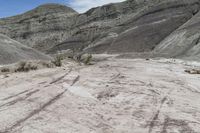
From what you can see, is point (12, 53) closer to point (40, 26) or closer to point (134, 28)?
point (134, 28)

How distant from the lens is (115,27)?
83.2m

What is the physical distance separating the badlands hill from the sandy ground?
27.6 metres

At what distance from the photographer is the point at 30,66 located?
71.9ft

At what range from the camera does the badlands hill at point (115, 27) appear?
59.0 metres

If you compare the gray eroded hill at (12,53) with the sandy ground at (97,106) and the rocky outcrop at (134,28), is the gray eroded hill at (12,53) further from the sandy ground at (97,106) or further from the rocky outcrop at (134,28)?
the rocky outcrop at (134,28)

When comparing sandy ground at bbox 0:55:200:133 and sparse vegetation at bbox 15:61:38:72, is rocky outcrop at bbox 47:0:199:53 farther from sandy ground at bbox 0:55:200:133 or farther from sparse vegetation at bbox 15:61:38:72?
sandy ground at bbox 0:55:200:133

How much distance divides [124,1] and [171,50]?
53.8 meters

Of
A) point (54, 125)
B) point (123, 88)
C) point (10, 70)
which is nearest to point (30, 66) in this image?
point (10, 70)

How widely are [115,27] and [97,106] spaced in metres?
72.5

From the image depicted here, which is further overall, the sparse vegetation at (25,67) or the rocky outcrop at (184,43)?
the rocky outcrop at (184,43)

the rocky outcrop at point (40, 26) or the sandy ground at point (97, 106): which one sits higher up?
the rocky outcrop at point (40, 26)

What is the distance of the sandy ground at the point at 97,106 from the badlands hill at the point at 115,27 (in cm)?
2758

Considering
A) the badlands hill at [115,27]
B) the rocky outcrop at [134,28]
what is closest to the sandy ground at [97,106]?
the badlands hill at [115,27]

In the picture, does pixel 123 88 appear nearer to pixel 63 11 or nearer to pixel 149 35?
pixel 149 35
